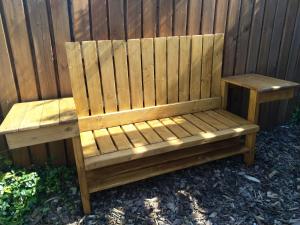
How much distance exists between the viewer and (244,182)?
2.64 m

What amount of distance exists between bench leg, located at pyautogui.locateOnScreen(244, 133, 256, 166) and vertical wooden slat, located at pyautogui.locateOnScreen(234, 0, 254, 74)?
2.76 feet

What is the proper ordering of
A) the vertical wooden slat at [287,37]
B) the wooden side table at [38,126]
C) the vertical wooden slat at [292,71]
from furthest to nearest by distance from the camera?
the vertical wooden slat at [292,71] → the vertical wooden slat at [287,37] → the wooden side table at [38,126]

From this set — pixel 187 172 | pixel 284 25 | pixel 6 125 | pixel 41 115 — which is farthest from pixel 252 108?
pixel 6 125

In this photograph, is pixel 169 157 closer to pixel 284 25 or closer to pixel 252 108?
pixel 252 108

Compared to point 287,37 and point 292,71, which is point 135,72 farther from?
point 292,71

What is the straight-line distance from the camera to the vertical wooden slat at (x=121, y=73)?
2.50 meters

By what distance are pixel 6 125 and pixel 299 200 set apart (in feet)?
8.17

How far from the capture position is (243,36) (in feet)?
10.2

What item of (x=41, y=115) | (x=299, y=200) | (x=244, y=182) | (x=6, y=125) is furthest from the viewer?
(x=244, y=182)

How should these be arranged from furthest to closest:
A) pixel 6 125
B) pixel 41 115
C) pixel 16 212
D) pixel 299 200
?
1. pixel 299 200
2. pixel 16 212
3. pixel 41 115
4. pixel 6 125

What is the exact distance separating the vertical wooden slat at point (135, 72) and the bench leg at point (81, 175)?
85 centimetres

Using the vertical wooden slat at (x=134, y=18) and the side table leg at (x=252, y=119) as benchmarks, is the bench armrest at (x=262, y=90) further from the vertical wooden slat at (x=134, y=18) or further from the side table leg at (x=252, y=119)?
the vertical wooden slat at (x=134, y=18)

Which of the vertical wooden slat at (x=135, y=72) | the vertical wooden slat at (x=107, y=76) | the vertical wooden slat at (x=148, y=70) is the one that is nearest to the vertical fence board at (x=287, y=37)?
the vertical wooden slat at (x=148, y=70)

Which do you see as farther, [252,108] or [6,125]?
[252,108]
